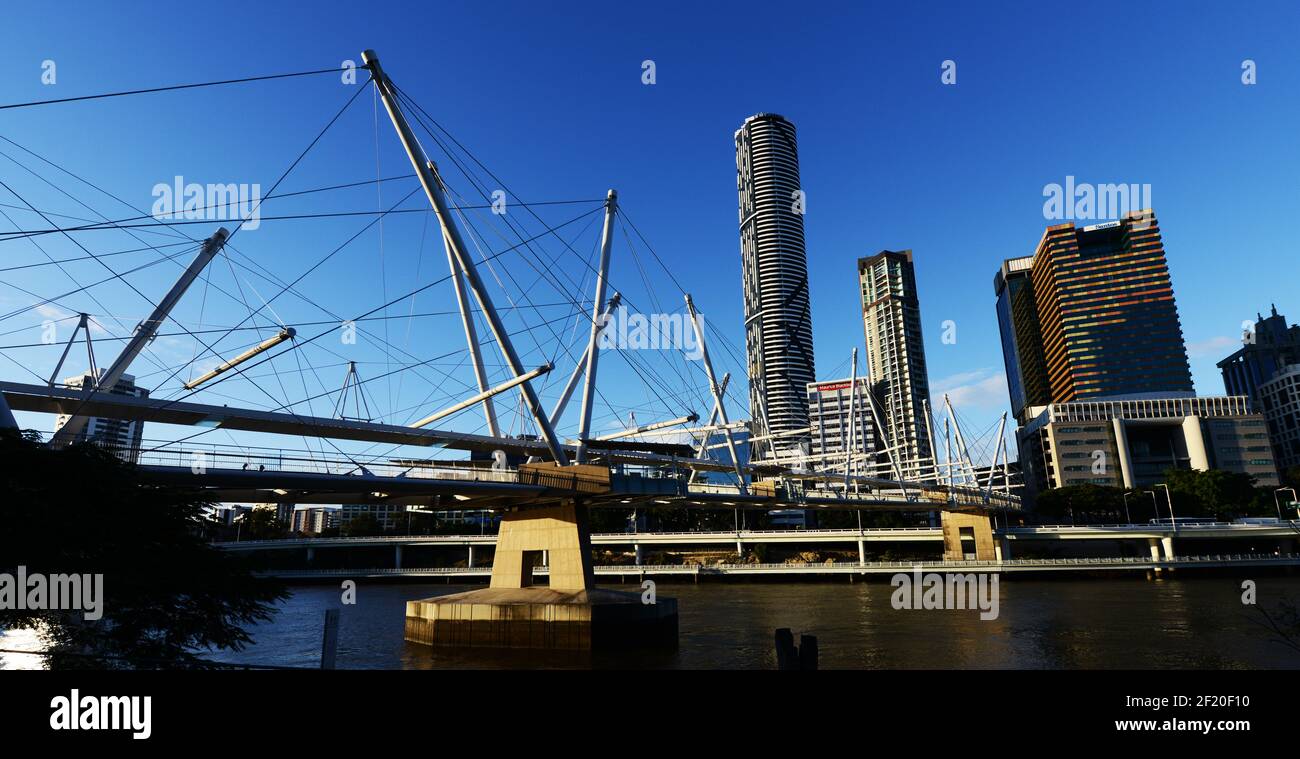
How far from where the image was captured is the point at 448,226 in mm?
36062

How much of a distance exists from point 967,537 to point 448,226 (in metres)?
A: 89.1

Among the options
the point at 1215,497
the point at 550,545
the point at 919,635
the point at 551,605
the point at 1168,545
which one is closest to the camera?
the point at 551,605

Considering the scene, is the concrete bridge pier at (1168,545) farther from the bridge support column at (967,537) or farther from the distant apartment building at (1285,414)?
the distant apartment building at (1285,414)

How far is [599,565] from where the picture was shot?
337 ft

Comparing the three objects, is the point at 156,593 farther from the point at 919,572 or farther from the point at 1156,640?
the point at 919,572

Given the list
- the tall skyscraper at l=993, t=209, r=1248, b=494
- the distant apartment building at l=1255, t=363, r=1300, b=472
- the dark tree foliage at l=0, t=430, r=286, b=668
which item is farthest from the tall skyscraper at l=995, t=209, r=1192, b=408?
the dark tree foliage at l=0, t=430, r=286, b=668

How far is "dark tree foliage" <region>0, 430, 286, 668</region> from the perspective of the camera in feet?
45.6

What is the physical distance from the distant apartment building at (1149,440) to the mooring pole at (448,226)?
5720 inches

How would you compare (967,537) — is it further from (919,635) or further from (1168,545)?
(919,635)

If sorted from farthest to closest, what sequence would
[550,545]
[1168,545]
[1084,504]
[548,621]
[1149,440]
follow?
[1149,440], [1084,504], [1168,545], [550,545], [548,621]

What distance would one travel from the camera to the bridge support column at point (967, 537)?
3642 inches

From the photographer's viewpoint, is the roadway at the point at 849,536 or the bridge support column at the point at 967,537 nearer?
the roadway at the point at 849,536

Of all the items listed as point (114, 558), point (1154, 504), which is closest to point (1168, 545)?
point (1154, 504)

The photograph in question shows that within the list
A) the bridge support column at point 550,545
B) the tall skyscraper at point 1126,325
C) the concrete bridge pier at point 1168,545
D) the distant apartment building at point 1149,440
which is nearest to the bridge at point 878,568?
the concrete bridge pier at point 1168,545
